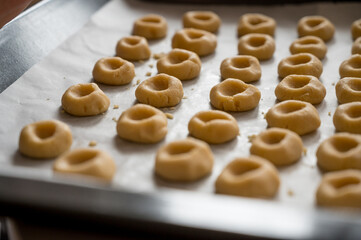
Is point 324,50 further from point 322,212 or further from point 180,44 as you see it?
point 322,212

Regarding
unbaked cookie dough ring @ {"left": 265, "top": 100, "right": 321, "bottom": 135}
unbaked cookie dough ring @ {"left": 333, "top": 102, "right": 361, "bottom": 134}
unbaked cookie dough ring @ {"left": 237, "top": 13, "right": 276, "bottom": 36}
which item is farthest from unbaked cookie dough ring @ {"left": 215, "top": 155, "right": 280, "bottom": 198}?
unbaked cookie dough ring @ {"left": 237, "top": 13, "right": 276, "bottom": 36}

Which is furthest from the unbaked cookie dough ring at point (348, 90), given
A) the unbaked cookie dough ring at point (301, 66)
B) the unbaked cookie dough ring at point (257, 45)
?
the unbaked cookie dough ring at point (257, 45)

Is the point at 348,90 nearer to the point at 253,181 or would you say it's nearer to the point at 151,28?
the point at 253,181

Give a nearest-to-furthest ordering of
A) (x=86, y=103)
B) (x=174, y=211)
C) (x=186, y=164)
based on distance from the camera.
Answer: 1. (x=174, y=211)
2. (x=186, y=164)
3. (x=86, y=103)

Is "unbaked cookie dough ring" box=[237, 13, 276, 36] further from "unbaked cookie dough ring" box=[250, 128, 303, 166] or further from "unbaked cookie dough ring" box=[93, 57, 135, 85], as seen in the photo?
"unbaked cookie dough ring" box=[250, 128, 303, 166]

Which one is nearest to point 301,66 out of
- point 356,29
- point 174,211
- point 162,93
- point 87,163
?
point 356,29

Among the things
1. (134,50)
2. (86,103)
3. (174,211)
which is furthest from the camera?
(134,50)
